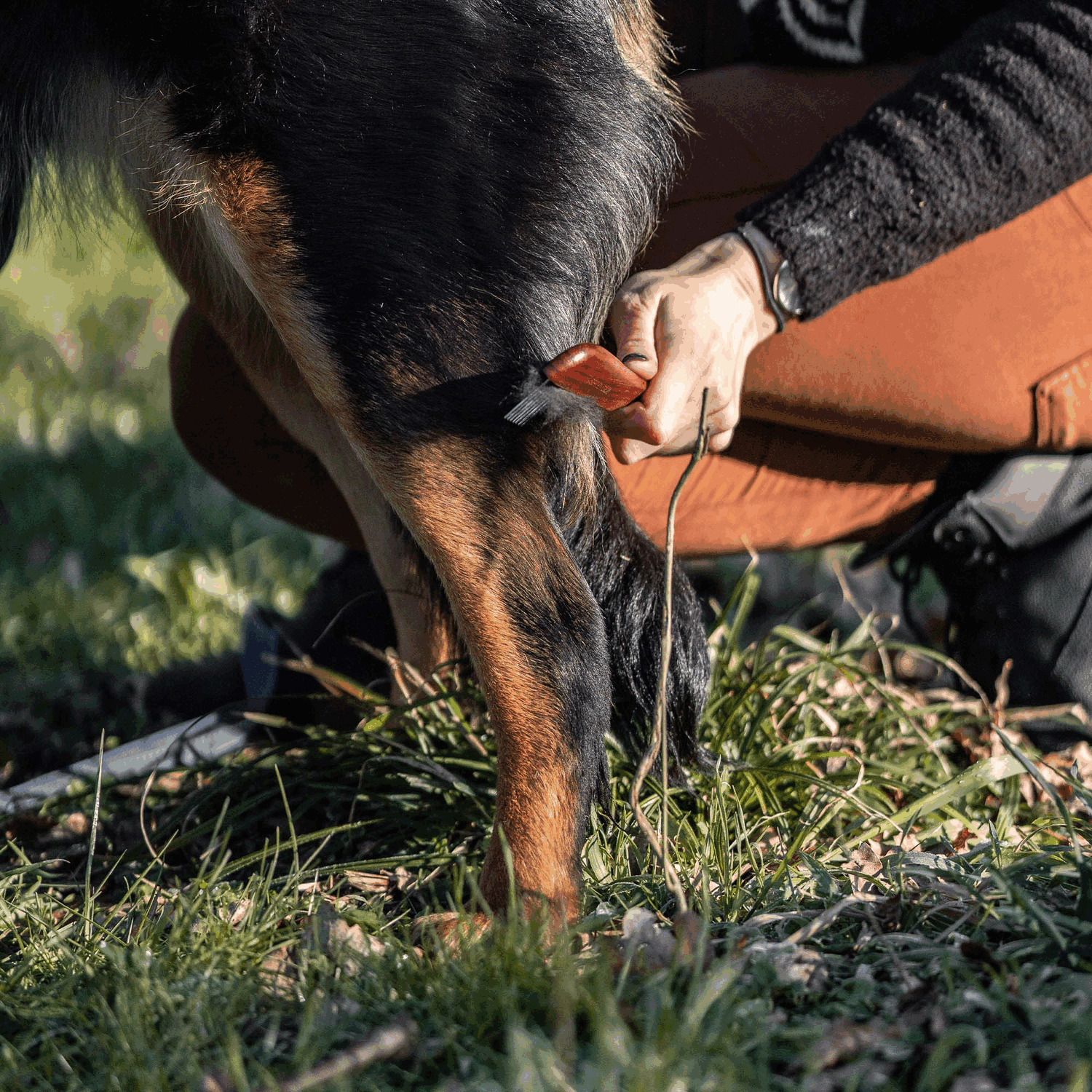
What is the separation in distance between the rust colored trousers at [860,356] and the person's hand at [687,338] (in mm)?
228

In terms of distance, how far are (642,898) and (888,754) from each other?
83 cm

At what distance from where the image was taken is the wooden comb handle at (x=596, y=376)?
1.45 metres

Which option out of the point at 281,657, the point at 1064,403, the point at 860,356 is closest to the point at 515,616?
the point at 860,356

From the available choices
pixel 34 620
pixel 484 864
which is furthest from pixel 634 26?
pixel 34 620

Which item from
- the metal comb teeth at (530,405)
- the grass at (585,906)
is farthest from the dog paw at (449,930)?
the metal comb teeth at (530,405)

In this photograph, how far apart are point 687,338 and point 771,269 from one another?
26 centimetres

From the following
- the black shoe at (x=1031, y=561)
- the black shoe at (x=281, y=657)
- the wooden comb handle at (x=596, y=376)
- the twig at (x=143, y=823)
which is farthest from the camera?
the black shoe at (x=281, y=657)

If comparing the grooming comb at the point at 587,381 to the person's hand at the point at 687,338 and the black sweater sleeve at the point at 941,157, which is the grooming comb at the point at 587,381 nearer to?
the person's hand at the point at 687,338

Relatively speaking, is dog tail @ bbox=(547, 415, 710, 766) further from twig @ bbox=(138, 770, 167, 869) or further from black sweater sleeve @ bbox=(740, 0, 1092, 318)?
twig @ bbox=(138, 770, 167, 869)

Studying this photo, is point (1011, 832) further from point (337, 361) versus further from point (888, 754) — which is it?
point (337, 361)

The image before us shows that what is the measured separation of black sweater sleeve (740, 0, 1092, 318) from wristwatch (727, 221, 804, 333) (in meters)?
0.01

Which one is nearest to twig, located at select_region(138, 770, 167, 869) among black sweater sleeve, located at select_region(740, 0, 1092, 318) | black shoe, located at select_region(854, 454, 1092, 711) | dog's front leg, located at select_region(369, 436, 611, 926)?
dog's front leg, located at select_region(369, 436, 611, 926)

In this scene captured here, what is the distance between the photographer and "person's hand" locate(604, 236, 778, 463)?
159 cm

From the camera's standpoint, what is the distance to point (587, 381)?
4.87 ft
